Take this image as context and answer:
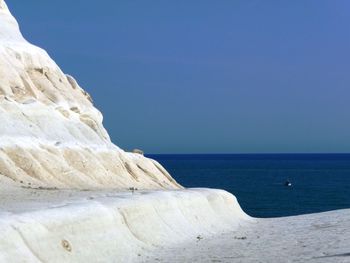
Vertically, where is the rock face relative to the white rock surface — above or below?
above

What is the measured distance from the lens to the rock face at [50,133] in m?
37.3

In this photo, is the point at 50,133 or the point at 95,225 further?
the point at 50,133

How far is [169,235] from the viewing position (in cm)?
2570

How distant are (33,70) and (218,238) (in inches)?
950

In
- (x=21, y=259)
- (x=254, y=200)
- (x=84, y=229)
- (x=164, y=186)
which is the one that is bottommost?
(x=21, y=259)

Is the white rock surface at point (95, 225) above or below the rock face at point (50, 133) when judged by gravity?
below

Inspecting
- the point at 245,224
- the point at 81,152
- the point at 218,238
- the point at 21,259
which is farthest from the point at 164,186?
the point at 21,259

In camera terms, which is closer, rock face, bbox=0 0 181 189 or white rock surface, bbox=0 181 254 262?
white rock surface, bbox=0 181 254 262

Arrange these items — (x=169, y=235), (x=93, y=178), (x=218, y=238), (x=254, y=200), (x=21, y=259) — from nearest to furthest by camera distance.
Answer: (x=21, y=259)
(x=169, y=235)
(x=218, y=238)
(x=93, y=178)
(x=254, y=200)

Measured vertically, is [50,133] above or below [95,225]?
above

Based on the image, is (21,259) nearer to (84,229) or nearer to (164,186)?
(84,229)

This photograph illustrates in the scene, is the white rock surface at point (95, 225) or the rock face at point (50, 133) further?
the rock face at point (50, 133)

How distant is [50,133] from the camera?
42.0 m

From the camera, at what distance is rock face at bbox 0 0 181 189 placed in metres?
37.3
